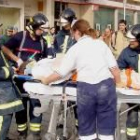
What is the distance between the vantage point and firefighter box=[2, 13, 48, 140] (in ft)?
22.9

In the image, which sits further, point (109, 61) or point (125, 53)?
point (125, 53)

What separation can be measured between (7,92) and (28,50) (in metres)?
1.50

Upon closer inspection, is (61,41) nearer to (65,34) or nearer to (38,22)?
(65,34)

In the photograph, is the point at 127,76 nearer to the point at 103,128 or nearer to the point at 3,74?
the point at 103,128

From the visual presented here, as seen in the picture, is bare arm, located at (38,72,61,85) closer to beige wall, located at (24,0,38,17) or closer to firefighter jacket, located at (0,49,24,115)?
firefighter jacket, located at (0,49,24,115)

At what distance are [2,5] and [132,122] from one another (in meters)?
16.3

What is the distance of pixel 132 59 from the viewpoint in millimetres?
6797

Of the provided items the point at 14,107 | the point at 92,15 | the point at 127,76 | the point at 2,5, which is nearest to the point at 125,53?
the point at 127,76

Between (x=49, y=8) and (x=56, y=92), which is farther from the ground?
(x=49, y=8)

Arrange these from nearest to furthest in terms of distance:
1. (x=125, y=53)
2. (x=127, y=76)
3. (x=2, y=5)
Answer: (x=127, y=76) → (x=125, y=53) → (x=2, y=5)

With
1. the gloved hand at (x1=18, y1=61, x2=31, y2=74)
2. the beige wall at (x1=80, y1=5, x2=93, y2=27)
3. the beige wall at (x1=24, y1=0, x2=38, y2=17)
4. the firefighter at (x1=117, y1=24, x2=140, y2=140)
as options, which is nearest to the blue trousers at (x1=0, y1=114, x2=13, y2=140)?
the gloved hand at (x1=18, y1=61, x2=31, y2=74)

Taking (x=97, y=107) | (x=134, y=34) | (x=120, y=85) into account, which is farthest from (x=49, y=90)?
(x=134, y=34)

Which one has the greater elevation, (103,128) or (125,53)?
(125,53)

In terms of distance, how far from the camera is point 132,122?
6.88 metres
